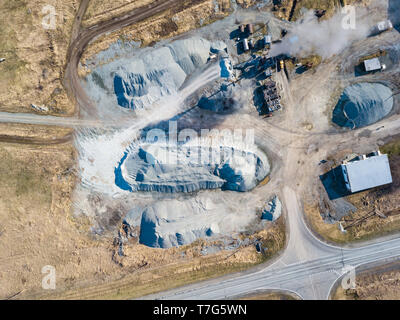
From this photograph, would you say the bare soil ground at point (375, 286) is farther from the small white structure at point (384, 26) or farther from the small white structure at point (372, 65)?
the small white structure at point (384, 26)

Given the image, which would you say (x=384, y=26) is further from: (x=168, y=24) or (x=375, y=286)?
(x=375, y=286)

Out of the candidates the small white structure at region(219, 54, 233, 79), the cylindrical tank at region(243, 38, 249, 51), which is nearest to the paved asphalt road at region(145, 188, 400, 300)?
the small white structure at region(219, 54, 233, 79)

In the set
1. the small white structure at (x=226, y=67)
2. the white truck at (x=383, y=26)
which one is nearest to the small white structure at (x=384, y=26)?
the white truck at (x=383, y=26)

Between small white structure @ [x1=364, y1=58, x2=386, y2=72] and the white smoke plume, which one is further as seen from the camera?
the white smoke plume

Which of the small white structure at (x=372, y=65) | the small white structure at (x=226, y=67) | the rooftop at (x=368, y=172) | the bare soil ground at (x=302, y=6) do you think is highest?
the bare soil ground at (x=302, y=6)

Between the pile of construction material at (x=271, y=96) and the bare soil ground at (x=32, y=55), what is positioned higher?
the bare soil ground at (x=32, y=55)

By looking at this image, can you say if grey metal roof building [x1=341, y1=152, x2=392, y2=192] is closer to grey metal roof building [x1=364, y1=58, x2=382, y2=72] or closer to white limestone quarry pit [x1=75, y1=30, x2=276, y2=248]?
white limestone quarry pit [x1=75, y1=30, x2=276, y2=248]

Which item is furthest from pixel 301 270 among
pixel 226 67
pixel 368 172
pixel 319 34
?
pixel 319 34
